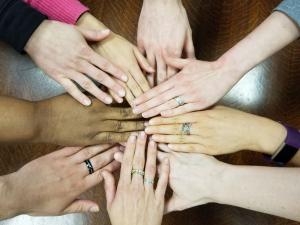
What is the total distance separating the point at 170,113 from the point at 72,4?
391mm

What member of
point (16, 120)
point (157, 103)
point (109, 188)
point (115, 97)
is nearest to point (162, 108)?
point (157, 103)

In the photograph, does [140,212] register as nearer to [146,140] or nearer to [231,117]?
[146,140]

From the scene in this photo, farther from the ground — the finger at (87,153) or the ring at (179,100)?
the ring at (179,100)

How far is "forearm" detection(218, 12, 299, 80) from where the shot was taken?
91 centimetres

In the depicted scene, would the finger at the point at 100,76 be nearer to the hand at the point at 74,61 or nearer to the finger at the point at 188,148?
the hand at the point at 74,61

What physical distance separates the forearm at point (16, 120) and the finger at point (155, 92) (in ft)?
0.81

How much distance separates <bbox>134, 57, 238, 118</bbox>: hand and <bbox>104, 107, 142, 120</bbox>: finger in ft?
0.06

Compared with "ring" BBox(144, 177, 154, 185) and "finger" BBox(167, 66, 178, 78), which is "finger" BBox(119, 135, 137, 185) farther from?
"finger" BBox(167, 66, 178, 78)

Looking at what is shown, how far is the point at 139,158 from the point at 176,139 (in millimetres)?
100

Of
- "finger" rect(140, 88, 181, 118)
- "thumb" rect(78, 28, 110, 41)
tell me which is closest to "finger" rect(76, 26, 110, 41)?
"thumb" rect(78, 28, 110, 41)

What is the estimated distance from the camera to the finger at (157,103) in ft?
3.01

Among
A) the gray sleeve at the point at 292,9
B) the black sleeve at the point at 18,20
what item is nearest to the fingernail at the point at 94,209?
the black sleeve at the point at 18,20

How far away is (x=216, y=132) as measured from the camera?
920mm

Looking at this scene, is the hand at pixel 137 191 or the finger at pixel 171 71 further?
the finger at pixel 171 71
